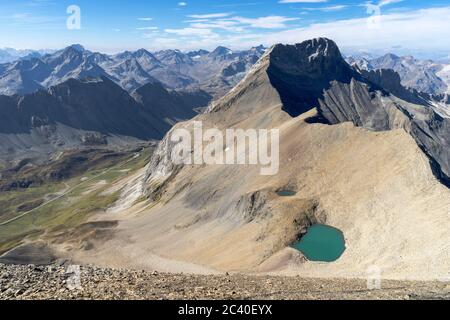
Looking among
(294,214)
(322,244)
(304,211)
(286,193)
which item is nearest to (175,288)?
(322,244)

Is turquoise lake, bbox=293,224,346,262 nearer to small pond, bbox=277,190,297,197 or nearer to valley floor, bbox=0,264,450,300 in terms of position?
small pond, bbox=277,190,297,197

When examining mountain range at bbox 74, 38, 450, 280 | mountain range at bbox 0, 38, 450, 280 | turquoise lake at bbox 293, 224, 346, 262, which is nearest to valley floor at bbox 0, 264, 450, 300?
mountain range at bbox 0, 38, 450, 280

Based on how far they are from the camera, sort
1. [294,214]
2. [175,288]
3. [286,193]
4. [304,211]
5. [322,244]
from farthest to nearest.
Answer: [286,193] < [304,211] < [294,214] < [322,244] < [175,288]

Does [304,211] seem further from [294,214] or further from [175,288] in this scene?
[175,288]

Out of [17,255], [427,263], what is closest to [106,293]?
[427,263]

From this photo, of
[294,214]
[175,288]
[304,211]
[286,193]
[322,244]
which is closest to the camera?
[175,288]

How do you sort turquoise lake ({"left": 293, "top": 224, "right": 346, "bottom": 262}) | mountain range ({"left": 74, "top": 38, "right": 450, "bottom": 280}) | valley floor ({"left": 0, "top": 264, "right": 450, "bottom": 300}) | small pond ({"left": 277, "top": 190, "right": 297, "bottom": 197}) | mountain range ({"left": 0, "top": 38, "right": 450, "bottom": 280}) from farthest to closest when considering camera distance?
small pond ({"left": 277, "top": 190, "right": 297, "bottom": 197}), turquoise lake ({"left": 293, "top": 224, "right": 346, "bottom": 262}), mountain range ({"left": 0, "top": 38, "right": 450, "bottom": 280}), mountain range ({"left": 74, "top": 38, "right": 450, "bottom": 280}), valley floor ({"left": 0, "top": 264, "right": 450, "bottom": 300})
